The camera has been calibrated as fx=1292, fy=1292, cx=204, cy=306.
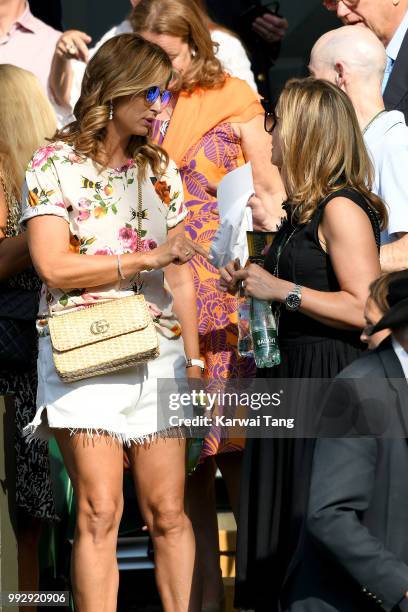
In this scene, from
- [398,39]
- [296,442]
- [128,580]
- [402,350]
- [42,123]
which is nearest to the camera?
[402,350]

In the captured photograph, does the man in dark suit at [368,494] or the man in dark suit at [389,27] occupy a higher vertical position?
the man in dark suit at [389,27]

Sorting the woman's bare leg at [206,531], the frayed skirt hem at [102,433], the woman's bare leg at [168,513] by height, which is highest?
the frayed skirt hem at [102,433]

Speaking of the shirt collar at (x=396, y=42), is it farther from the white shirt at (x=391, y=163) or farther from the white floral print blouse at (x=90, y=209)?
the white floral print blouse at (x=90, y=209)

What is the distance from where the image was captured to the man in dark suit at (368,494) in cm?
279

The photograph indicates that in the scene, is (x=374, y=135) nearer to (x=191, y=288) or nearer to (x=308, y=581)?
(x=191, y=288)

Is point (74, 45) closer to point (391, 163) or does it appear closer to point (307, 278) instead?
point (391, 163)

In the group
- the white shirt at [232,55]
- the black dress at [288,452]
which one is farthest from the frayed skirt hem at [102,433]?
the white shirt at [232,55]

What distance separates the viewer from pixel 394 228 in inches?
163

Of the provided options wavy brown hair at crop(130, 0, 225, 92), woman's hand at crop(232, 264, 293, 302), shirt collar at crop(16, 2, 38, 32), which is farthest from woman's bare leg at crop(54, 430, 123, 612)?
shirt collar at crop(16, 2, 38, 32)

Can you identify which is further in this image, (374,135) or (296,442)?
(374,135)

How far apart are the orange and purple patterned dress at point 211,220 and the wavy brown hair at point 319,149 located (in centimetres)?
84

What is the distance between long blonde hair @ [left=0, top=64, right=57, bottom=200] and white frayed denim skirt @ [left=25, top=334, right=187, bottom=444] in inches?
32.0

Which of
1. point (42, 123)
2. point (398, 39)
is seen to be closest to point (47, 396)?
point (42, 123)

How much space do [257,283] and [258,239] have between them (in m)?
0.33
